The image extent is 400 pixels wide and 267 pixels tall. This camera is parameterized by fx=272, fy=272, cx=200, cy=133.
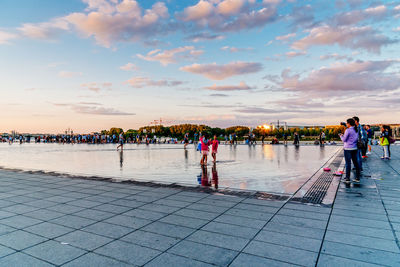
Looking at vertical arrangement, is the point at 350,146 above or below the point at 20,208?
above

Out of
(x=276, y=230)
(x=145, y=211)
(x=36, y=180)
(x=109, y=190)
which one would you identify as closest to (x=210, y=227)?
(x=276, y=230)

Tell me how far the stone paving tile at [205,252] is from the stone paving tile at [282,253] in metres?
0.28

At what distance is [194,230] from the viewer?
4121mm

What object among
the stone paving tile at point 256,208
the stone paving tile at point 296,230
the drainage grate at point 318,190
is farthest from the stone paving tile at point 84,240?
the drainage grate at point 318,190

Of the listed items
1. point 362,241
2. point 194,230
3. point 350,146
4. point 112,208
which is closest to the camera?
point 362,241

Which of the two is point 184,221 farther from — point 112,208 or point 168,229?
point 112,208

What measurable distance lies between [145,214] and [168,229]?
925 mm

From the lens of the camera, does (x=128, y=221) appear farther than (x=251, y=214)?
No

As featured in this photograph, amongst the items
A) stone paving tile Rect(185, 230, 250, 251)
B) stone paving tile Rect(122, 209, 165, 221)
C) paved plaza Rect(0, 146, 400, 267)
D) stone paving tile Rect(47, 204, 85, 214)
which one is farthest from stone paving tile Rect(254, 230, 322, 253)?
stone paving tile Rect(47, 204, 85, 214)

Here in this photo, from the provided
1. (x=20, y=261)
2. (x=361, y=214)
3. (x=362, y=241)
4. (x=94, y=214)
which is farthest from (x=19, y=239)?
(x=361, y=214)

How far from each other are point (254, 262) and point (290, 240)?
0.85 metres

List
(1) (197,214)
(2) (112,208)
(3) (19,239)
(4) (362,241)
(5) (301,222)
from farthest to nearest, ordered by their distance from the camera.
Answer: (2) (112,208), (1) (197,214), (5) (301,222), (3) (19,239), (4) (362,241)

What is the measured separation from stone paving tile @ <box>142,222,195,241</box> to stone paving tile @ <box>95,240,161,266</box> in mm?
548

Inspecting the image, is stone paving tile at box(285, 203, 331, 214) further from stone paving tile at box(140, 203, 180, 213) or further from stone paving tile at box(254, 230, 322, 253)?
stone paving tile at box(140, 203, 180, 213)
